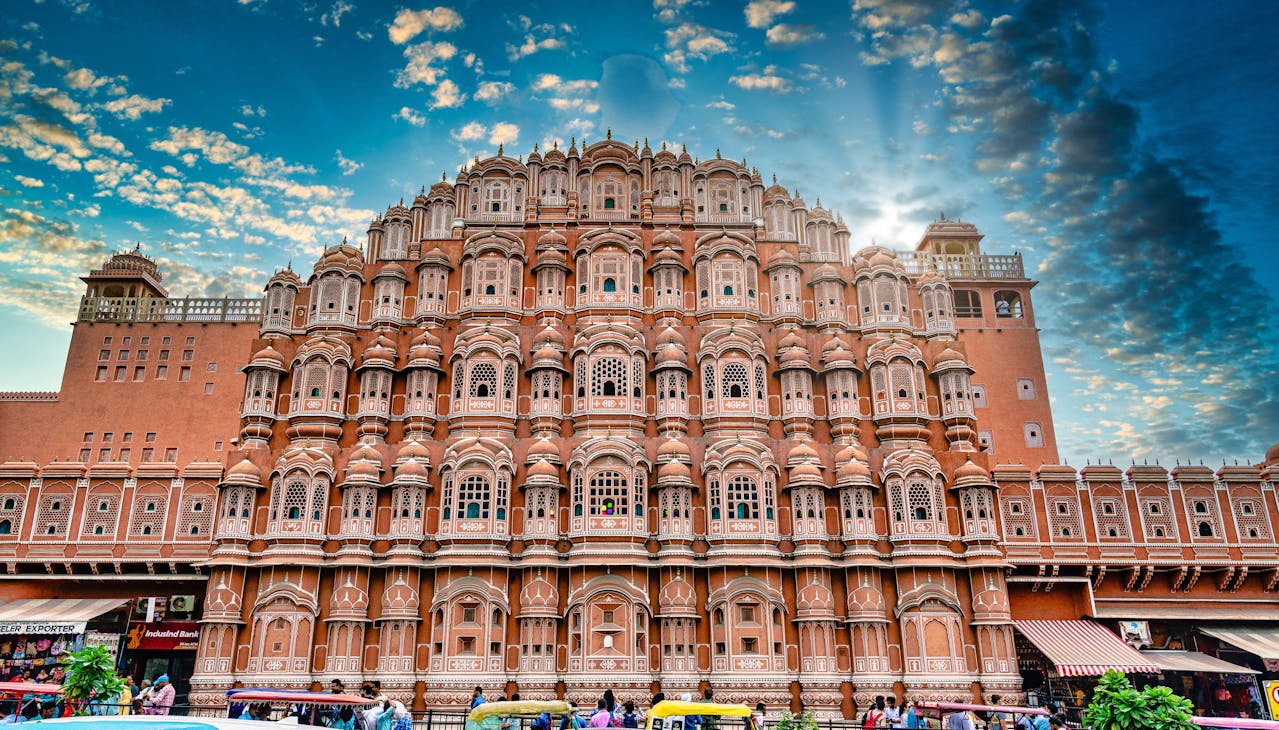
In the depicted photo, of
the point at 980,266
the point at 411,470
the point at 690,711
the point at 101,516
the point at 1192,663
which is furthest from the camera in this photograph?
the point at 980,266

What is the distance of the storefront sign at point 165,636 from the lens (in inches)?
1287

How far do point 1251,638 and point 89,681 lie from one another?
38.0m

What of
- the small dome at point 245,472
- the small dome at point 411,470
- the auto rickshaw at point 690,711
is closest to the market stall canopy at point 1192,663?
the auto rickshaw at point 690,711

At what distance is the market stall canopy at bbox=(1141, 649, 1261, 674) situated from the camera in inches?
1244

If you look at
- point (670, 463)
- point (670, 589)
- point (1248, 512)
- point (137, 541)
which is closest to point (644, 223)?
point (670, 463)

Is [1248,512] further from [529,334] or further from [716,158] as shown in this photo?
[529,334]

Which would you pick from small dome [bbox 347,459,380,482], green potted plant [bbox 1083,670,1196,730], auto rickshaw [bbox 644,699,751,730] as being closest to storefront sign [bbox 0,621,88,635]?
small dome [bbox 347,459,380,482]

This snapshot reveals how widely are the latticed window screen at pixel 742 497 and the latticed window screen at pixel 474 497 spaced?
28.9 feet

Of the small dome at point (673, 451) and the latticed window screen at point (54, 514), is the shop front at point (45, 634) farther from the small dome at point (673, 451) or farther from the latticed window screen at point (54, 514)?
the small dome at point (673, 451)

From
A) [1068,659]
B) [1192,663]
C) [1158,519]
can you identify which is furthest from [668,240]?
[1192,663]

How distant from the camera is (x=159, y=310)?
49688 millimetres

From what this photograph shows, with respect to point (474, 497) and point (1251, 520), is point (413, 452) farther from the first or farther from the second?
point (1251, 520)

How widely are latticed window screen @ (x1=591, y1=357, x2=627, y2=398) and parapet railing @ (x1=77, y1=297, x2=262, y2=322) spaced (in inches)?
962

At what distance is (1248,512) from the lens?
1378 inches
